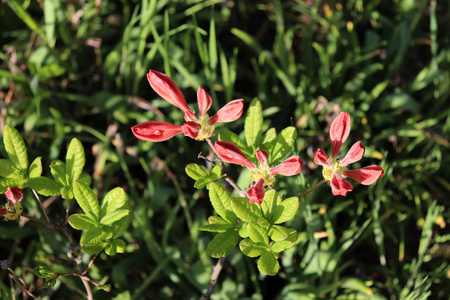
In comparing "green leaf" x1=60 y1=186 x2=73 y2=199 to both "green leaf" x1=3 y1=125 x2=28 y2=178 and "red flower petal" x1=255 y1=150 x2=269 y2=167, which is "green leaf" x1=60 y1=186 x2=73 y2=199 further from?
"red flower petal" x1=255 y1=150 x2=269 y2=167

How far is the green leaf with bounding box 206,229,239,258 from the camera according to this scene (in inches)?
33.2

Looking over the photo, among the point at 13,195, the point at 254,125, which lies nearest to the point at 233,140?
the point at 254,125

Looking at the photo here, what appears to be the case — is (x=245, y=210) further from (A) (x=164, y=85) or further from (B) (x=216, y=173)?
(A) (x=164, y=85)

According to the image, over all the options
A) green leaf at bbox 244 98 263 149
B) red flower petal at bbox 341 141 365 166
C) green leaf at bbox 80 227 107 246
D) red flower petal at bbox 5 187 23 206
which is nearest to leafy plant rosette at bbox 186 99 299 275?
green leaf at bbox 244 98 263 149

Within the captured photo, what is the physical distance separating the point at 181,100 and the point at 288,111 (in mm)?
Result: 1011

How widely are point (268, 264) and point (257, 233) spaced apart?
67 mm

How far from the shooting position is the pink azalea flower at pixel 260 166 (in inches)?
30.9

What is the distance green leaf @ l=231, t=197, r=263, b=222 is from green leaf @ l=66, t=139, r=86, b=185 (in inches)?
14.2

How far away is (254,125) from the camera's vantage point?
94 cm

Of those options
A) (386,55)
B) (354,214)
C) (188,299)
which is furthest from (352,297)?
(386,55)

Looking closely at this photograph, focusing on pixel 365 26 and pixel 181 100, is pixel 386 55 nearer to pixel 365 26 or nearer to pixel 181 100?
pixel 365 26

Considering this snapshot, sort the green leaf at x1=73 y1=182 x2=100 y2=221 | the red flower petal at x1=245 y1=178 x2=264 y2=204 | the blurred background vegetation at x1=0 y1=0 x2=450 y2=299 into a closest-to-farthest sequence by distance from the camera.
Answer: the red flower petal at x1=245 y1=178 x2=264 y2=204 → the green leaf at x1=73 y1=182 x2=100 y2=221 → the blurred background vegetation at x1=0 y1=0 x2=450 y2=299

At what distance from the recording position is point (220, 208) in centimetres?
89

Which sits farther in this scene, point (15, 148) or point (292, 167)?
point (15, 148)
